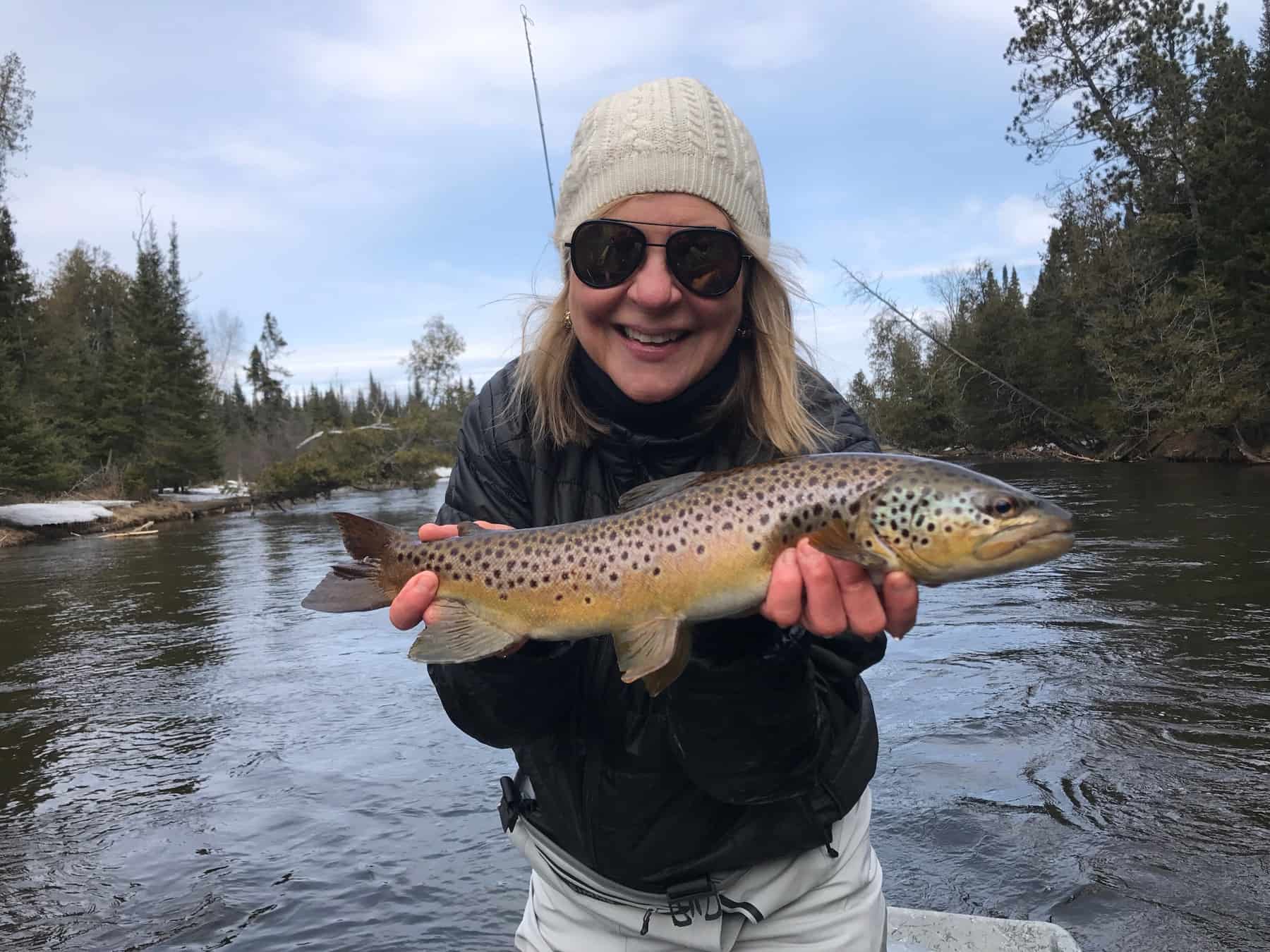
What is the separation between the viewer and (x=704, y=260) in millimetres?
2775

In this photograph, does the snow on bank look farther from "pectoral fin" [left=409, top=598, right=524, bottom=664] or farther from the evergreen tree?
"pectoral fin" [left=409, top=598, right=524, bottom=664]

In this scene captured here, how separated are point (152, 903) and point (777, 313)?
16.5 ft

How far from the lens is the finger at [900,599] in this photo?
91.6 inches

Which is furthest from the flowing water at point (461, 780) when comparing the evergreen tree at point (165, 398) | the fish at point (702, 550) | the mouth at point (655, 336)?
the evergreen tree at point (165, 398)

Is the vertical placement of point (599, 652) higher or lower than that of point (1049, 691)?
higher

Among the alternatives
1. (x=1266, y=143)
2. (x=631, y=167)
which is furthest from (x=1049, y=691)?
(x=1266, y=143)

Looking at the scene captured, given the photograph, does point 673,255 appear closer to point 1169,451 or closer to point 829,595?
point 829,595

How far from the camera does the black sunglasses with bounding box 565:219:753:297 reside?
2.76 meters

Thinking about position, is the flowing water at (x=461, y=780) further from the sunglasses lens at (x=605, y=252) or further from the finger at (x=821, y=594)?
the sunglasses lens at (x=605, y=252)

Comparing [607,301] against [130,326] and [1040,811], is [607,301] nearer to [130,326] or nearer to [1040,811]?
[1040,811]

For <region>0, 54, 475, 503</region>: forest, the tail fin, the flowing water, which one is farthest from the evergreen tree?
the tail fin

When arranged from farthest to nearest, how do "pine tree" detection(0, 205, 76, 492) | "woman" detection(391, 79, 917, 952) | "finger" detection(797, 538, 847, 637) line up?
"pine tree" detection(0, 205, 76, 492) < "woman" detection(391, 79, 917, 952) < "finger" detection(797, 538, 847, 637)

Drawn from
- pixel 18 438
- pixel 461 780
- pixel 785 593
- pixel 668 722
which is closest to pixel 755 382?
pixel 785 593

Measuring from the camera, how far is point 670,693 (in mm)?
2395
